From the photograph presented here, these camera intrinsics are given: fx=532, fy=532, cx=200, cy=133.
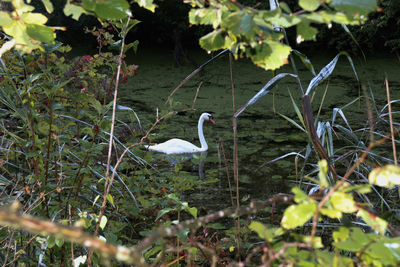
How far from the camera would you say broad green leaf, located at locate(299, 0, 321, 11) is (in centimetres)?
75

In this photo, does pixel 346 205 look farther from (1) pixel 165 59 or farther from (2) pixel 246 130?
(1) pixel 165 59

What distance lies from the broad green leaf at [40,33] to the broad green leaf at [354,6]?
0.48 meters

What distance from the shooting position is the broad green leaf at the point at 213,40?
0.85 metres

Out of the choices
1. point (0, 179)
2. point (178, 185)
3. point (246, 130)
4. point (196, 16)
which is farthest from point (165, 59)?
point (196, 16)

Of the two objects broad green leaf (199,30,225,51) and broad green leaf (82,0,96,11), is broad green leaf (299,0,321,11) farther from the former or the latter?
broad green leaf (82,0,96,11)

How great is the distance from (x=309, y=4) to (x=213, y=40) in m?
0.18

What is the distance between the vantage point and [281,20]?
2.50ft

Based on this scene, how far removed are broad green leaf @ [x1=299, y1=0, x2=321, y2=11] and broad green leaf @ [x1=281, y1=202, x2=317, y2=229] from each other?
0.27 metres

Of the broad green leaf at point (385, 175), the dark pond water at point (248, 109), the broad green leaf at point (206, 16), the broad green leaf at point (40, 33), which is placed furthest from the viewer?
the dark pond water at point (248, 109)

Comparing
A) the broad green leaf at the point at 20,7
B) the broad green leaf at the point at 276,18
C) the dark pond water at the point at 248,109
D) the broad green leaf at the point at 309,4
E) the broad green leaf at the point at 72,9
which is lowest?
the dark pond water at the point at 248,109

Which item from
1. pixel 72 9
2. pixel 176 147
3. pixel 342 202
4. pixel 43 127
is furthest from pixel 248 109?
pixel 342 202

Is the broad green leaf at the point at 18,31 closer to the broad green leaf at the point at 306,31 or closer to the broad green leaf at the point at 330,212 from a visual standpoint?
the broad green leaf at the point at 306,31

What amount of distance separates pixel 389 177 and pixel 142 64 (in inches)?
265

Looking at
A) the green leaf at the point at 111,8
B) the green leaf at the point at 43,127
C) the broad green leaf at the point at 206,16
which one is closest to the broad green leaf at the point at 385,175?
the broad green leaf at the point at 206,16
